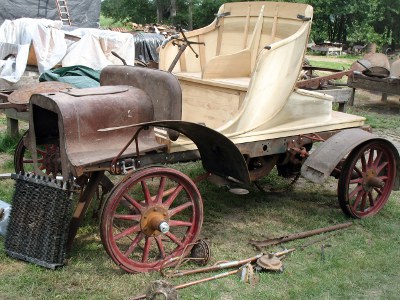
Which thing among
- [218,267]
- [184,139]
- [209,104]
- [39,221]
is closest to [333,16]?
[209,104]

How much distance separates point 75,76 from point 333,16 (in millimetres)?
23609

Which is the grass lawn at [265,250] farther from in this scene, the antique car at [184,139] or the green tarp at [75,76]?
the green tarp at [75,76]

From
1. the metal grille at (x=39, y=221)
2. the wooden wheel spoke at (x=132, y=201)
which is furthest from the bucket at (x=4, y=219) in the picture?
the wooden wheel spoke at (x=132, y=201)

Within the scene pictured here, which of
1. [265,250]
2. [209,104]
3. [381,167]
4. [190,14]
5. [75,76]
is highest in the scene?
[190,14]

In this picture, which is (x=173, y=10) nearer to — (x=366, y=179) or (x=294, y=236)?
(x=366, y=179)

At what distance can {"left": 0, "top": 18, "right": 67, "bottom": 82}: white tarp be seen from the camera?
9398 millimetres

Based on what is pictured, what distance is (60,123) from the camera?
11.0 ft

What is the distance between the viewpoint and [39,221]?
346 centimetres

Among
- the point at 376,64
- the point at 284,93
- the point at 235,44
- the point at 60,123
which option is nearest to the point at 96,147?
the point at 60,123

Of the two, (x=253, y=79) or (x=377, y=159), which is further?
(x=377, y=159)

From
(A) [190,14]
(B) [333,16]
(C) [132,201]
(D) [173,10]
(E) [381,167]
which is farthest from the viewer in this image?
(D) [173,10]

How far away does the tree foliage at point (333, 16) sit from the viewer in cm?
2623

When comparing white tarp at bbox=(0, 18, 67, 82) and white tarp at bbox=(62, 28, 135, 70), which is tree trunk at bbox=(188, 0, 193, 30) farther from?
white tarp at bbox=(0, 18, 67, 82)

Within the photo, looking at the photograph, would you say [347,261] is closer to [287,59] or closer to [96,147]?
[287,59]
